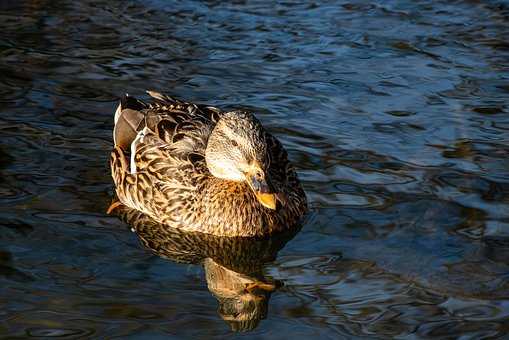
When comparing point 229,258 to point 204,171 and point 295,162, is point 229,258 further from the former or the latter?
point 295,162

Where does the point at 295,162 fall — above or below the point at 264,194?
below

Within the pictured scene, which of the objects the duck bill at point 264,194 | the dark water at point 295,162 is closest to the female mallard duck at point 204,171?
the duck bill at point 264,194

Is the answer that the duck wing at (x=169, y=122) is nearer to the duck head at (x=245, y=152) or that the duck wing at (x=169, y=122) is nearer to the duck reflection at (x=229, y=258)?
the duck head at (x=245, y=152)

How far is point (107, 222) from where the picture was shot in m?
8.34

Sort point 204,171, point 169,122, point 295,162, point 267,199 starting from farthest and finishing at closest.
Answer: point 295,162, point 169,122, point 204,171, point 267,199

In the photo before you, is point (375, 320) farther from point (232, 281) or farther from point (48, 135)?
point (48, 135)

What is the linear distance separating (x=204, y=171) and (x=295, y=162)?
1.07 meters

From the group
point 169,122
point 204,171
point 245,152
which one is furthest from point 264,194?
point 169,122

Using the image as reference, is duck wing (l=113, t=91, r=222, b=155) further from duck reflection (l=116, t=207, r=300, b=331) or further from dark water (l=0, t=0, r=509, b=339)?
duck reflection (l=116, t=207, r=300, b=331)

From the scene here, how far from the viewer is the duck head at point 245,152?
25.9 feet

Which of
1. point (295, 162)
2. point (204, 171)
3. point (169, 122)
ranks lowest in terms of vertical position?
point (295, 162)

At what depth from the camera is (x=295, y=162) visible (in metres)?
9.35

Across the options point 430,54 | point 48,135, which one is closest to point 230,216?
point 48,135

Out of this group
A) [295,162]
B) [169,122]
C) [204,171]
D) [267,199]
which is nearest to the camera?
[267,199]
